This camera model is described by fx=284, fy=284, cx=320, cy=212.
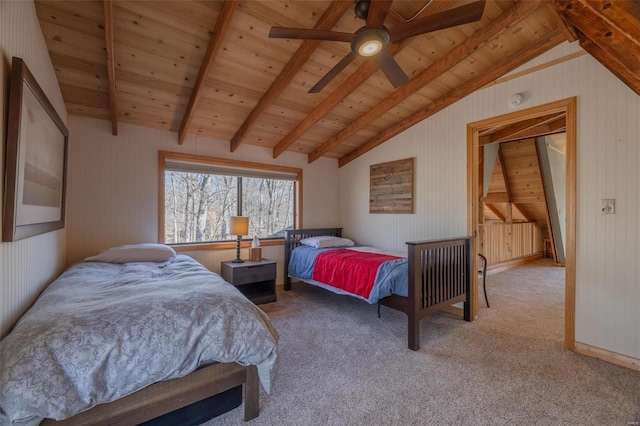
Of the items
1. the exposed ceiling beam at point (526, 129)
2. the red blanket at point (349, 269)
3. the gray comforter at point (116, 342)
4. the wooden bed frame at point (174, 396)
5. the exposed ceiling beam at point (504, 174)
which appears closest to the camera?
the gray comforter at point (116, 342)

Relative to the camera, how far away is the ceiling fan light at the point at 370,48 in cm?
190

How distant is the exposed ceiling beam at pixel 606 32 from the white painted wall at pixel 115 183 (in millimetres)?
3807

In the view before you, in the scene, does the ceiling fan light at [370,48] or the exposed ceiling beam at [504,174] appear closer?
the ceiling fan light at [370,48]

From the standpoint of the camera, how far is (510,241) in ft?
20.7

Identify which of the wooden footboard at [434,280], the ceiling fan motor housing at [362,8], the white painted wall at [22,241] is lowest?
the wooden footboard at [434,280]

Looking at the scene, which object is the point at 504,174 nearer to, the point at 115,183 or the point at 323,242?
the point at 323,242

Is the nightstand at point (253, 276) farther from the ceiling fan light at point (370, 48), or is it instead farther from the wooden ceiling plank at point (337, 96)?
the ceiling fan light at point (370, 48)

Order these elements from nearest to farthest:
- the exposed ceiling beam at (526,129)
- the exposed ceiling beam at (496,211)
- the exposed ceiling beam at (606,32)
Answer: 1. the exposed ceiling beam at (606,32)
2. the exposed ceiling beam at (526,129)
3. the exposed ceiling beam at (496,211)

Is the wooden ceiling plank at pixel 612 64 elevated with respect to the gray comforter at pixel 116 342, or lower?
elevated

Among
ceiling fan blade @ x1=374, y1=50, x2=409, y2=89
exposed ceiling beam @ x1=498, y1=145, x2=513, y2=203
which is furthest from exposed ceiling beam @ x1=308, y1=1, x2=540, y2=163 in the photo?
exposed ceiling beam @ x1=498, y1=145, x2=513, y2=203

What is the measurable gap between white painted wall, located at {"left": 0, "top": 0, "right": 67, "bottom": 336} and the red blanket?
2.63m

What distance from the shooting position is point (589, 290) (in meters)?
2.53

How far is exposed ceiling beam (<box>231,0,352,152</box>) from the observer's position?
233cm

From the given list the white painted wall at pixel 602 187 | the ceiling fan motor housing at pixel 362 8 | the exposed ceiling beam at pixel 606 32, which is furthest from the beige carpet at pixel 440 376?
the ceiling fan motor housing at pixel 362 8
